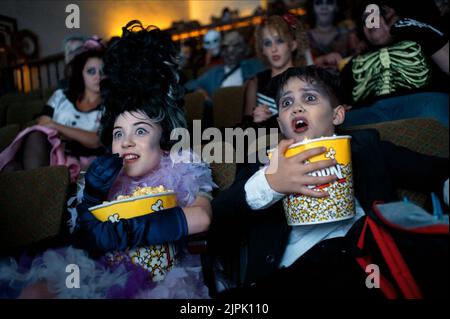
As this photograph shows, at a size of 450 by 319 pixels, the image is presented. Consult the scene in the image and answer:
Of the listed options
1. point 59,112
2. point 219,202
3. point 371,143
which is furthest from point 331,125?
point 59,112

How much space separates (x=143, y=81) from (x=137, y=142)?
0.25 m

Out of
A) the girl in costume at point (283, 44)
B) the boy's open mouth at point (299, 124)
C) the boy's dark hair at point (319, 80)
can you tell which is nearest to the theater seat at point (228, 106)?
the girl in costume at point (283, 44)

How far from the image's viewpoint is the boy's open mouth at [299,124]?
129 cm

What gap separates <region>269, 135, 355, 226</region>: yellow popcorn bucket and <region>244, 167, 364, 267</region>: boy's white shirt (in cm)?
9

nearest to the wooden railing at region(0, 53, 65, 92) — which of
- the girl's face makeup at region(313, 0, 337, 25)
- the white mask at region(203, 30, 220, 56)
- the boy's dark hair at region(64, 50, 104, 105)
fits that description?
the white mask at region(203, 30, 220, 56)

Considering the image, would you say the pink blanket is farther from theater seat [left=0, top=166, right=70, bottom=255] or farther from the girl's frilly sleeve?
the girl's frilly sleeve

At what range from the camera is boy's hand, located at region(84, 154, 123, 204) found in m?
1.29

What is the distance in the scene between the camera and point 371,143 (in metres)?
1.32

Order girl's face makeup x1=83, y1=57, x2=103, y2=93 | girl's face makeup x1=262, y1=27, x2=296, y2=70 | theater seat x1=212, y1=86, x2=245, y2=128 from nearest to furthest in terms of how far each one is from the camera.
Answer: girl's face makeup x1=262, y1=27, x2=296, y2=70 < girl's face makeup x1=83, y1=57, x2=103, y2=93 < theater seat x1=212, y1=86, x2=245, y2=128

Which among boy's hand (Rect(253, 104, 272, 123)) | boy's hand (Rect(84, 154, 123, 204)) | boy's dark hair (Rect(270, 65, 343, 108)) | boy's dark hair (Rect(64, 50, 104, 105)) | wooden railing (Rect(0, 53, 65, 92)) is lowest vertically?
boy's hand (Rect(84, 154, 123, 204))

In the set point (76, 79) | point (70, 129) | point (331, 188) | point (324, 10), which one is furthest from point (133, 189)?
point (324, 10)

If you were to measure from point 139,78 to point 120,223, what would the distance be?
2.13ft

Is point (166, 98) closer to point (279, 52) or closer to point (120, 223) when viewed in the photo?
point (120, 223)

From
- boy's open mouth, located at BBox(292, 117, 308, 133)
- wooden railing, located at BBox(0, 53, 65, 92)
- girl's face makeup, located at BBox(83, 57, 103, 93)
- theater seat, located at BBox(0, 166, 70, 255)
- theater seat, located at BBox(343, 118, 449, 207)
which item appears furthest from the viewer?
wooden railing, located at BBox(0, 53, 65, 92)
